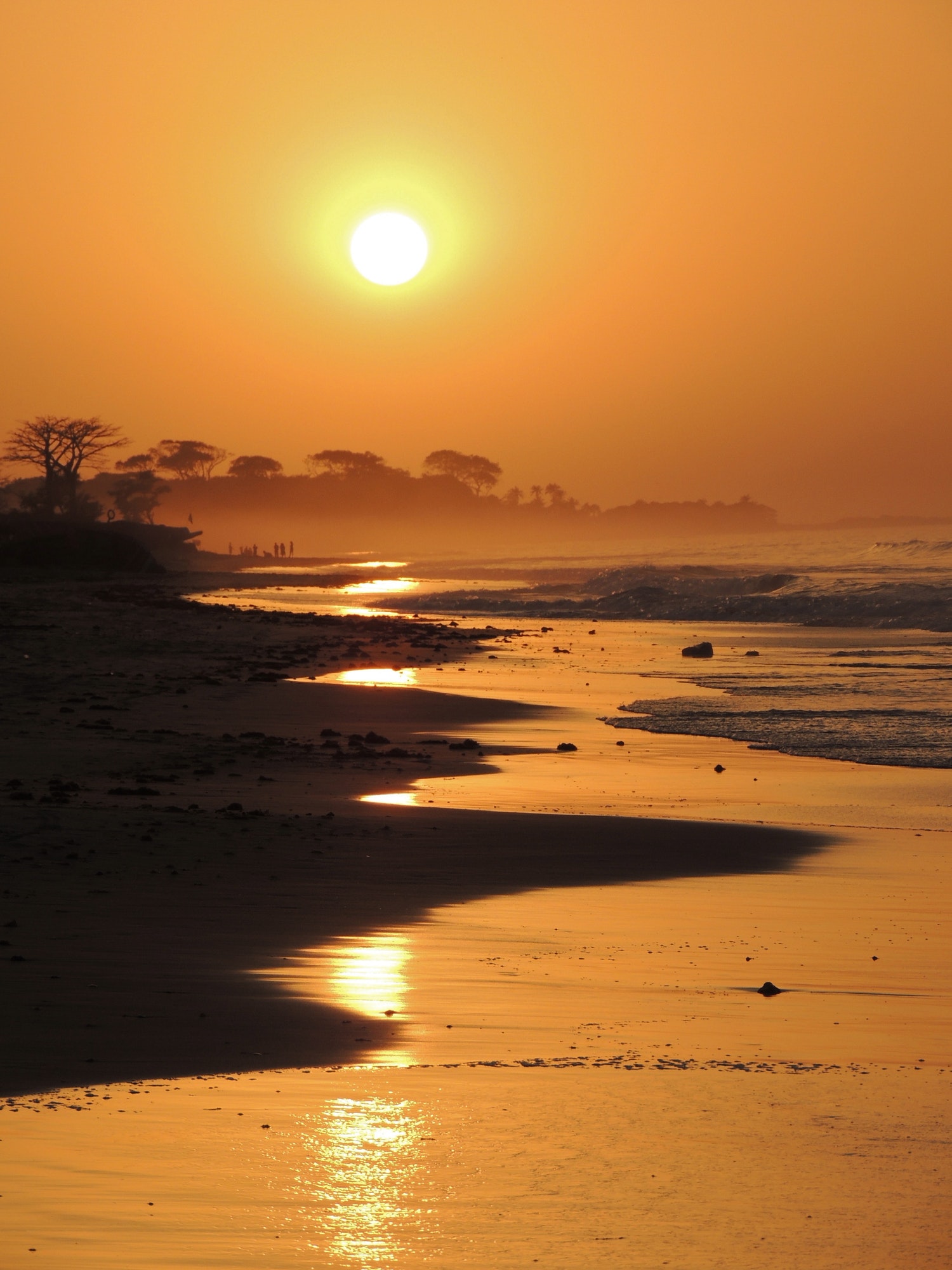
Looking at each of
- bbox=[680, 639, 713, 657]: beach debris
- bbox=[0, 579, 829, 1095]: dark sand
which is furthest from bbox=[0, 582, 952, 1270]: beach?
bbox=[680, 639, 713, 657]: beach debris

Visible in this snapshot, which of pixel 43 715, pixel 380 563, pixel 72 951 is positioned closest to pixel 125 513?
pixel 380 563

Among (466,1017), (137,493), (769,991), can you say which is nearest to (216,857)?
(466,1017)

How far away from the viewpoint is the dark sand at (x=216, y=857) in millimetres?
6082

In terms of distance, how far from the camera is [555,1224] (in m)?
4.21

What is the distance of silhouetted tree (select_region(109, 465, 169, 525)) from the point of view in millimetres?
130250

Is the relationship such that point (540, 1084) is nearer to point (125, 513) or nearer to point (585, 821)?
point (585, 821)

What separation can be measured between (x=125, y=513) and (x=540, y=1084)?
130745 millimetres

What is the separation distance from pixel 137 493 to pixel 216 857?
134m

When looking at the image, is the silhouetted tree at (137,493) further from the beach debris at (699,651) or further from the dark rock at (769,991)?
the dark rock at (769,991)

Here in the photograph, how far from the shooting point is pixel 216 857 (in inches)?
389

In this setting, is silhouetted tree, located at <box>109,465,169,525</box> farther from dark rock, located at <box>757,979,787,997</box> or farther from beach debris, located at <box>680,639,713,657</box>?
dark rock, located at <box>757,979,787,997</box>

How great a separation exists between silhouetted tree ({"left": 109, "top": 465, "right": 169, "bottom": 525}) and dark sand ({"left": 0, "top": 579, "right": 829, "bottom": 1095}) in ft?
366

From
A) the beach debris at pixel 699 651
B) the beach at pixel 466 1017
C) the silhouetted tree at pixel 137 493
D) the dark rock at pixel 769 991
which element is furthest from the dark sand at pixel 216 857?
the silhouetted tree at pixel 137 493

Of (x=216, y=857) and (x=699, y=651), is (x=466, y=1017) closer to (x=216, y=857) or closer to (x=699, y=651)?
(x=216, y=857)
